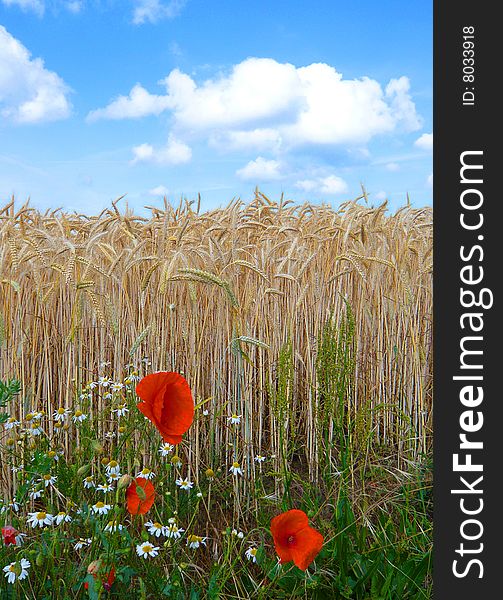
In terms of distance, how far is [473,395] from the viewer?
1443 millimetres

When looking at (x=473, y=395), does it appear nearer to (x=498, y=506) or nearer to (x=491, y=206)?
(x=498, y=506)

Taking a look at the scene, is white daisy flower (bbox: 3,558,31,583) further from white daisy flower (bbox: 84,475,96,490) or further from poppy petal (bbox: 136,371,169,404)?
poppy petal (bbox: 136,371,169,404)

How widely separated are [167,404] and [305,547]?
0.43 meters

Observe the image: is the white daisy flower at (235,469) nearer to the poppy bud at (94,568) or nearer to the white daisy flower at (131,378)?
the white daisy flower at (131,378)

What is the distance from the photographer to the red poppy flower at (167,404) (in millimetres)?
1323

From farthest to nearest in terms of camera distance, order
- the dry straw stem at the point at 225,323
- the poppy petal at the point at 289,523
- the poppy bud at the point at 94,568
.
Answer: the dry straw stem at the point at 225,323, the poppy petal at the point at 289,523, the poppy bud at the point at 94,568

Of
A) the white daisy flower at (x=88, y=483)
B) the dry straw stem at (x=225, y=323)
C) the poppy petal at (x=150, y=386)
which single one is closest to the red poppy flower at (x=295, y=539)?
the poppy petal at (x=150, y=386)

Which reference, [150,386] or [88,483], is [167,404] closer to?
[150,386]

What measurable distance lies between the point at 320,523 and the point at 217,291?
92cm

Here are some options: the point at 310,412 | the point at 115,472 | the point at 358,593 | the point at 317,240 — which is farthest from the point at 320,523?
the point at 317,240

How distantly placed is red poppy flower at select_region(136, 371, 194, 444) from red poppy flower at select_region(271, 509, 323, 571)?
0.97 ft

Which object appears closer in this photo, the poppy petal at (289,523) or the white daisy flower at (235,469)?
the poppy petal at (289,523)

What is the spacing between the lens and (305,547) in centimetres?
138

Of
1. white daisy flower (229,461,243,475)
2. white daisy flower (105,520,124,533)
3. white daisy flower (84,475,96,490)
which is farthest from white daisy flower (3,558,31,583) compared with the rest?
white daisy flower (229,461,243,475)
